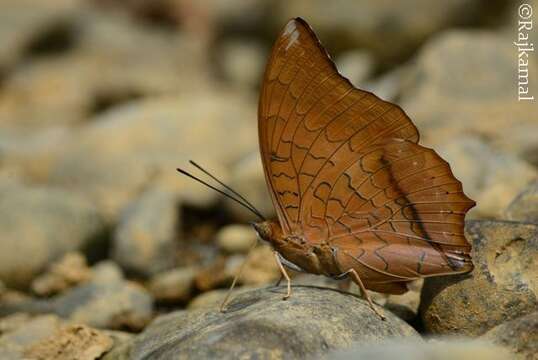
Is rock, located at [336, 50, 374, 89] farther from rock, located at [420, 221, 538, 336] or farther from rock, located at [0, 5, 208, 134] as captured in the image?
rock, located at [420, 221, 538, 336]

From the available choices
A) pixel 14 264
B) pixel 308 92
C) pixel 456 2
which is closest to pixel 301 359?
pixel 308 92

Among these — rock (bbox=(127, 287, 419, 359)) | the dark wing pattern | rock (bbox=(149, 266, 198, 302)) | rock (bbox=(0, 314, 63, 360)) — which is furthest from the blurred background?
rock (bbox=(127, 287, 419, 359))

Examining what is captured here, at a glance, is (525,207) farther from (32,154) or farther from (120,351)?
(32,154)

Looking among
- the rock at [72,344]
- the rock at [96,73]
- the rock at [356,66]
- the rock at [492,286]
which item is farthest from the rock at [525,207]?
the rock at [96,73]

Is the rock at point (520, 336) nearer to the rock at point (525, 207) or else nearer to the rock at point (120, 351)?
the rock at point (525, 207)

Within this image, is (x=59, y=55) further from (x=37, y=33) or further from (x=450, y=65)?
(x=450, y=65)
